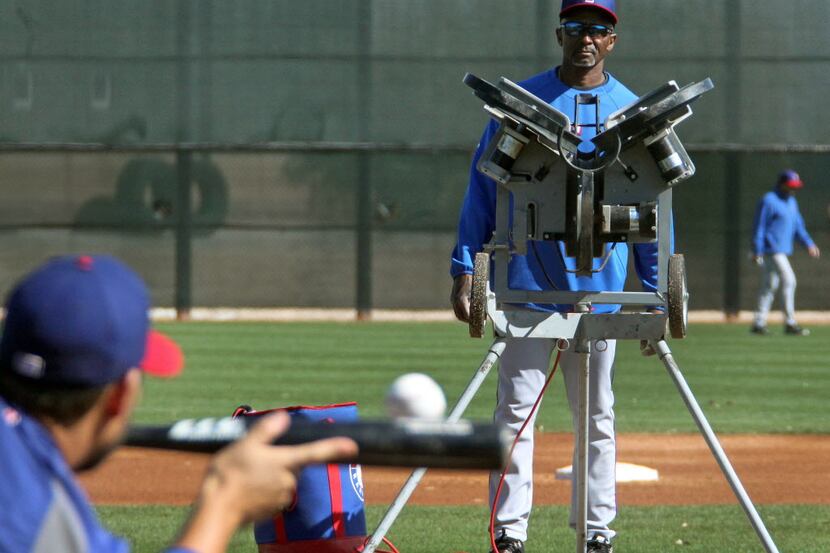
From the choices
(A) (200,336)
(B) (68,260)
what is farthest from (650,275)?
(A) (200,336)

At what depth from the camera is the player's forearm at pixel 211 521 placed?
1.96 m

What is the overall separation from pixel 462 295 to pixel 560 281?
0.40m

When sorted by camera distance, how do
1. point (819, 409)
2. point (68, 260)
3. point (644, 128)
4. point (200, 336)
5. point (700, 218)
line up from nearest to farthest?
point (68, 260) → point (644, 128) → point (819, 409) → point (200, 336) → point (700, 218)

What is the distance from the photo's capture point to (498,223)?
16.3ft

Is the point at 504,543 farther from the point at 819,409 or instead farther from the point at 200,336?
the point at 200,336

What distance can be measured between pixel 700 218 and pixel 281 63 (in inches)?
320

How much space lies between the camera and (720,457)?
474cm

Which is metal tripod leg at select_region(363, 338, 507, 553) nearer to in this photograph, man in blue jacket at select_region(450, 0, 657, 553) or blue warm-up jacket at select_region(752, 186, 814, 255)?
man in blue jacket at select_region(450, 0, 657, 553)

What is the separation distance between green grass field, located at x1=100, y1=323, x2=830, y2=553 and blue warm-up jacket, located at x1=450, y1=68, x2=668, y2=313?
129cm

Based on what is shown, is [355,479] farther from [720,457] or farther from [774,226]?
[774,226]

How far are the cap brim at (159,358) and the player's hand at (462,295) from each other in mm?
3169

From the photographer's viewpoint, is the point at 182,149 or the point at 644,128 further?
the point at 182,149

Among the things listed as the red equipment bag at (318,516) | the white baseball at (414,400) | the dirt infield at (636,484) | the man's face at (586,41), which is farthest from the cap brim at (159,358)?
the dirt infield at (636,484)

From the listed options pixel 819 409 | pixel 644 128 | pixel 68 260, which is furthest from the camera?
pixel 819 409
